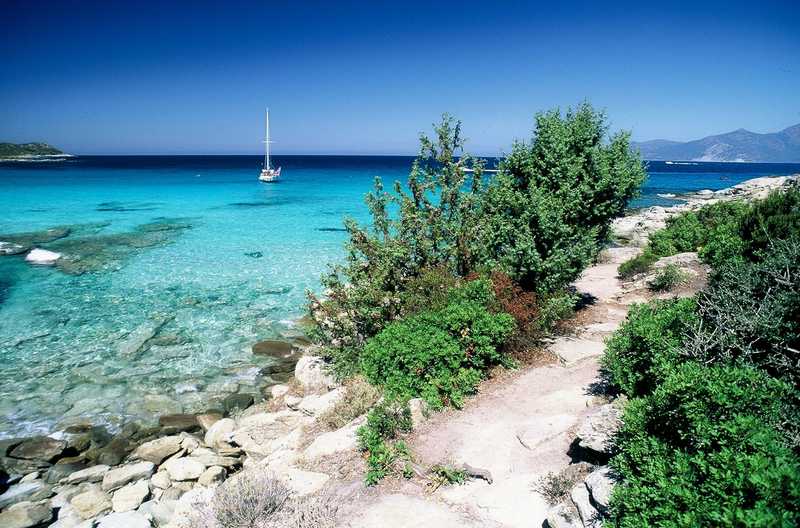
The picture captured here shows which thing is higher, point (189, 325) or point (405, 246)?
point (405, 246)

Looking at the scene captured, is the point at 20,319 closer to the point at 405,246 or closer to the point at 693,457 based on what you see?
the point at 405,246

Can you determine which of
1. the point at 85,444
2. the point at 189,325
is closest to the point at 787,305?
the point at 85,444

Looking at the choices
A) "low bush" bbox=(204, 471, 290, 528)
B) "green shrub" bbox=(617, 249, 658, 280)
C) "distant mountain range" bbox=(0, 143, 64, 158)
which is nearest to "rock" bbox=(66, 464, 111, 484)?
"low bush" bbox=(204, 471, 290, 528)

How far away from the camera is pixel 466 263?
1383cm

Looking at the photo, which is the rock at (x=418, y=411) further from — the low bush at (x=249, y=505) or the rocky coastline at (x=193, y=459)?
the low bush at (x=249, y=505)

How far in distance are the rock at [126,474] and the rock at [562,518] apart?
9227 millimetres

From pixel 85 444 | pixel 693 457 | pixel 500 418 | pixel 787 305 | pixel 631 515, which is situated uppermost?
pixel 787 305

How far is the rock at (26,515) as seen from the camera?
888cm

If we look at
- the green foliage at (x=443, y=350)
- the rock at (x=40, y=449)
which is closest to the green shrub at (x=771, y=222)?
the green foliage at (x=443, y=350)

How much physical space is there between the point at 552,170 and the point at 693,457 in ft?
33.5

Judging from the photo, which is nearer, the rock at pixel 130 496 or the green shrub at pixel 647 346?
the green shrub at pixel 647 346

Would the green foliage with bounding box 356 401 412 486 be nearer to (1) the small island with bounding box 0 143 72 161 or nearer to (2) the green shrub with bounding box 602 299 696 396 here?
(2) the green shrub with bounding box 602 299 696 396

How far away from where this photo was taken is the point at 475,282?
11.3 metres

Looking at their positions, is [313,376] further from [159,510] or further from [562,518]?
[562,518]
